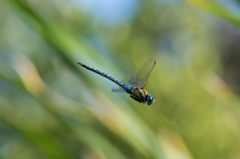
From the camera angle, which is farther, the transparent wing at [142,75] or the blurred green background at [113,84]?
the blurred green background at [113,84]

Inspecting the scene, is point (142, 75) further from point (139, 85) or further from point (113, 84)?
point (113, 84)

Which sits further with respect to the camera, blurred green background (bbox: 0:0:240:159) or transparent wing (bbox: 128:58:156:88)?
blurred green background (bbox: 0:0:240:159)

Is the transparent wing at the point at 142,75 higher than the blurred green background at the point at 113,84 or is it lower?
lower

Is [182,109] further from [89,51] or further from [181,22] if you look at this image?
[89,51]

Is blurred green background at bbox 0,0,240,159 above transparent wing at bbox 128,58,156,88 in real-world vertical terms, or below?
above

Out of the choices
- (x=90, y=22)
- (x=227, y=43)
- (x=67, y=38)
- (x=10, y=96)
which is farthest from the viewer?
(x=227, y=43)

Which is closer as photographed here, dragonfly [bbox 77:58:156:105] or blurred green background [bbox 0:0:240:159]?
dragonfly [bbox 77:58:156:105]

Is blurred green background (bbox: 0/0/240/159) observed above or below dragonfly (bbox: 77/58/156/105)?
above

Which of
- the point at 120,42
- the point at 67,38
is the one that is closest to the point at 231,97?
the point at 67,38
